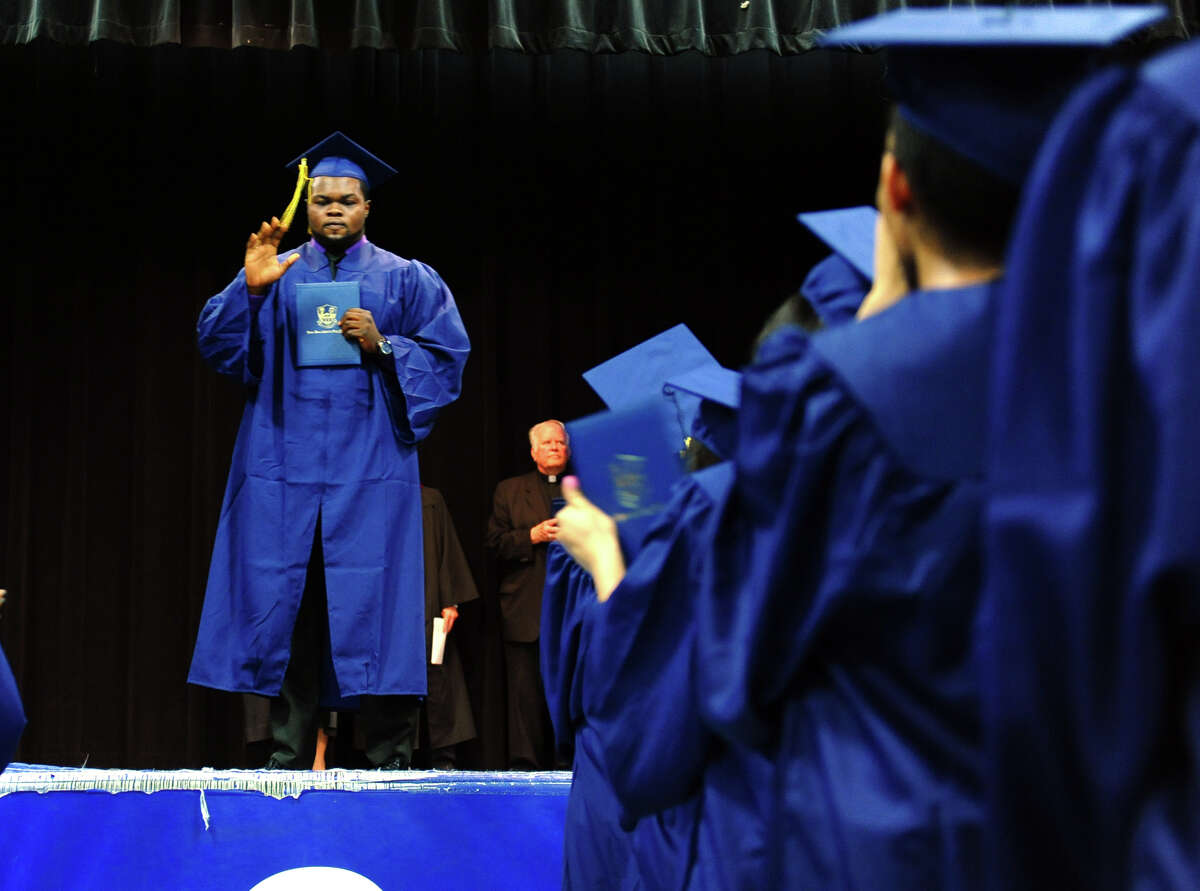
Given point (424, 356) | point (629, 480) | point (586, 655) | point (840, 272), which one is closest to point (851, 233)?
point (840, 272)

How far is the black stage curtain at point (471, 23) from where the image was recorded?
493 centimetres

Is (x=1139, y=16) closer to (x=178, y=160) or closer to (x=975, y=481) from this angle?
(x=975, y=481)

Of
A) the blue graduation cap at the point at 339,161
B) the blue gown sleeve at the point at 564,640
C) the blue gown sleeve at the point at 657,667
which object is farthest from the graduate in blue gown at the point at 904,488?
the blue graduation cap at the point at 339,161

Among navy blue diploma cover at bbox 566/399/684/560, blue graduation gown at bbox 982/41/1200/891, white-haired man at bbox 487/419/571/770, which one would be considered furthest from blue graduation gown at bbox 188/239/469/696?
blue graduation gown at bbox 982/41/1200/891

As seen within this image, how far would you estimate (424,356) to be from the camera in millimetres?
4086

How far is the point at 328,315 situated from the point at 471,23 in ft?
6.08

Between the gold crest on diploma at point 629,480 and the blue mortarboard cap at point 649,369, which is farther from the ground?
the blue mortarboard cap at point 649,369

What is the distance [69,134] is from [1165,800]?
652 centimetres

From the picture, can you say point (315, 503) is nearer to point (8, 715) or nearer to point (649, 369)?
point (649, 369)

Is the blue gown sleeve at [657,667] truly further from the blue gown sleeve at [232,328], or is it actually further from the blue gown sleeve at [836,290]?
the blue gown sleeve at [232,328]

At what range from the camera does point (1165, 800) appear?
748mm

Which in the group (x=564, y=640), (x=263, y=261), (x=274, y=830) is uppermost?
(x=263, y=261)

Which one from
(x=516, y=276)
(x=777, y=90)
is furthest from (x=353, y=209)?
(x=777, y=90)

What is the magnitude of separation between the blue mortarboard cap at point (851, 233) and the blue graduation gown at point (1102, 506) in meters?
0.71
